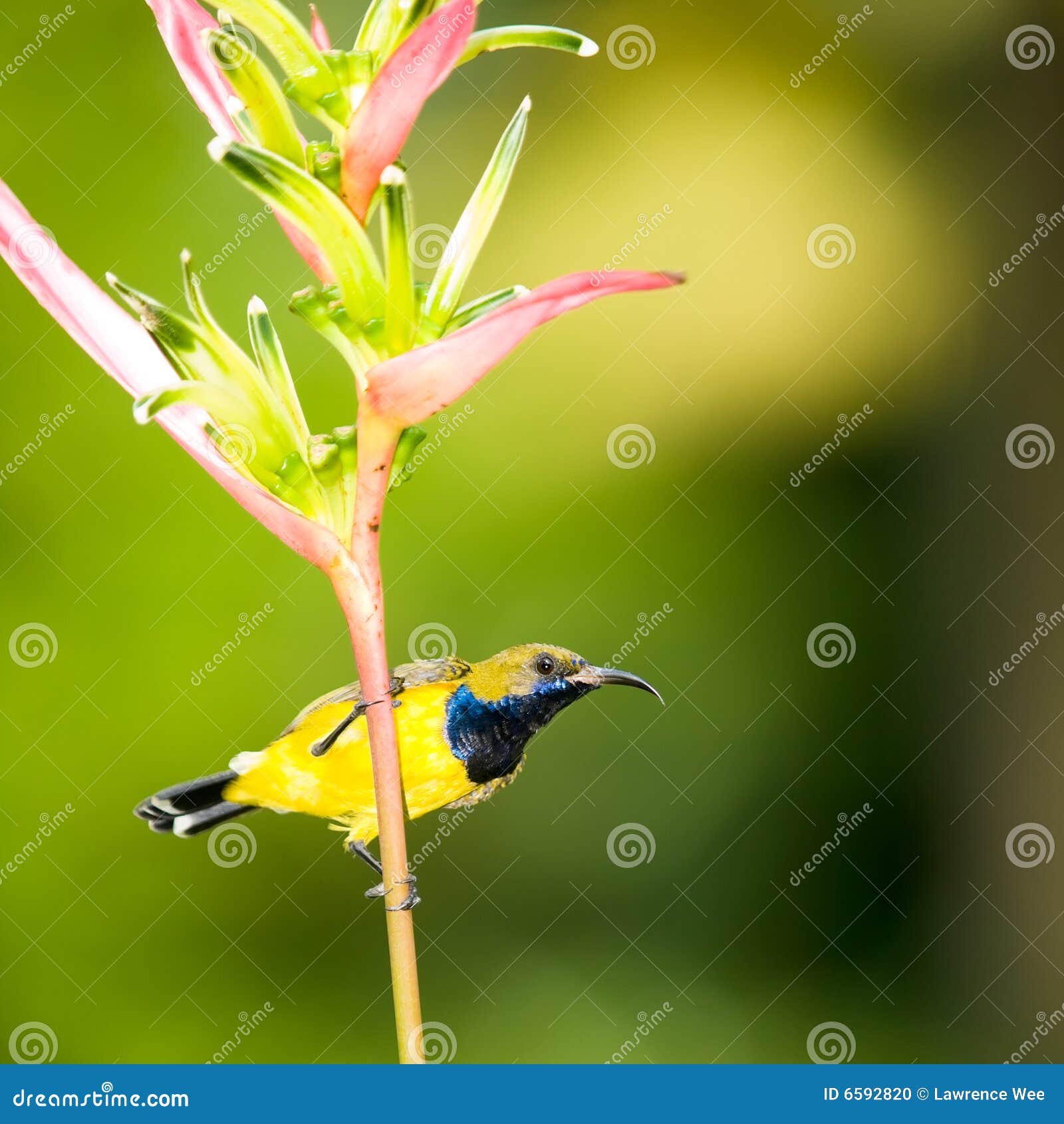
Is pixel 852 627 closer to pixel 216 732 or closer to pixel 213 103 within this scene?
pixel 216 732

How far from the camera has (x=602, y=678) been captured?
670mm

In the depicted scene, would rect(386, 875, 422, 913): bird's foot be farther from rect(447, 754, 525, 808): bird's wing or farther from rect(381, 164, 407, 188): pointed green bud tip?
rect(381, 164, 407, 188): pointed green bud tip

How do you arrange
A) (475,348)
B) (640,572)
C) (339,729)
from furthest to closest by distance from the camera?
(640,572) < (339,729) < (475,348)

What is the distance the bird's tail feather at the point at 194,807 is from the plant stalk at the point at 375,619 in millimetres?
206

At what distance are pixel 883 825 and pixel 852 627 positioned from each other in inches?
7.5

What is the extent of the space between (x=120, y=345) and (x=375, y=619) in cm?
17

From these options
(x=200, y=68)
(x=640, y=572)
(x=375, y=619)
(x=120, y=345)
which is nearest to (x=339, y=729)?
(x=375, y=619)

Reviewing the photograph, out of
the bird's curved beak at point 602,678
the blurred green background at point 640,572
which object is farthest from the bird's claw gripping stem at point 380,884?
the blurred green background at point 640,572

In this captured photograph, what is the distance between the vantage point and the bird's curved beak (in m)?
0.67

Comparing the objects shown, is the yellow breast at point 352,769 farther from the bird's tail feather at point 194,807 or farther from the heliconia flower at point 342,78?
the heliconia flower at point 342,78

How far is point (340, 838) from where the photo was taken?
0.79 metres

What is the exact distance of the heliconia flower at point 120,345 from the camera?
48 cm

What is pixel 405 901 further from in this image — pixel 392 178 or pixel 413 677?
pixel 392 178

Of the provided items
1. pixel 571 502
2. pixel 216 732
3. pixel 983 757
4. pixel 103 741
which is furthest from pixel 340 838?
pixel 983 757
